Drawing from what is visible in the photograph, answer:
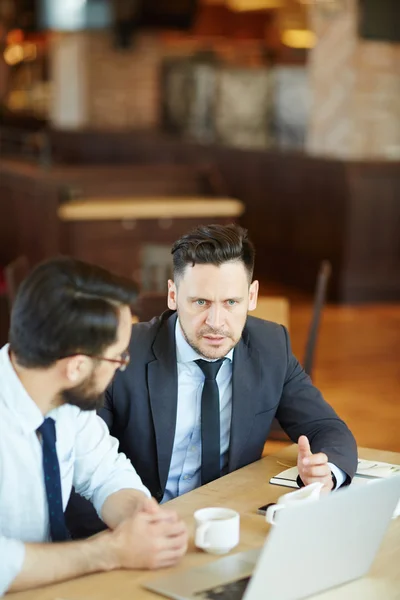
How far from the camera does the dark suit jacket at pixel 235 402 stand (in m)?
2.82

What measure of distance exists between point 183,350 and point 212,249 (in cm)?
30

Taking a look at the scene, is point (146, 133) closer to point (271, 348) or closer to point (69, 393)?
point (271, 348)

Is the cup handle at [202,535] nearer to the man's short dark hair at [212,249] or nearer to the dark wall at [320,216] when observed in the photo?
the man's short dark hair at [212,249]

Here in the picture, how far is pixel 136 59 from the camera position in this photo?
13844mm

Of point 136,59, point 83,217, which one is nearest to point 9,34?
point 136,59

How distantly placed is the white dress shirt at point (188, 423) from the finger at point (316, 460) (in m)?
0.40

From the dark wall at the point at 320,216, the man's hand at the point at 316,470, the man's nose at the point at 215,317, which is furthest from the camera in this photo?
the dark wall at the point at 320,216

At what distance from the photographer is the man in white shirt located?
6.52 feet

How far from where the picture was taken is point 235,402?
2.86m

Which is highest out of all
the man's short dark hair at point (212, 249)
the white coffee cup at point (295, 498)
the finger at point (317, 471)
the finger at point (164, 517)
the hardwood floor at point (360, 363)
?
the man's short dark hair at point (212, 249)

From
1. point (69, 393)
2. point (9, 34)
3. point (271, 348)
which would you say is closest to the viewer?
point (69, 393)

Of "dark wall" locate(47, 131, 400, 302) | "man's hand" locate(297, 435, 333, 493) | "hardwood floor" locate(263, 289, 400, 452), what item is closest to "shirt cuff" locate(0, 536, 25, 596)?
"man's hand" locate(297, 435, 333, 493)

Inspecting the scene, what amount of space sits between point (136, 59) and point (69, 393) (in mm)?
12257

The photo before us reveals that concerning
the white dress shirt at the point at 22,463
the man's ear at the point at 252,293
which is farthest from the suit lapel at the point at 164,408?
the white dress shirt at the point at 22,463
